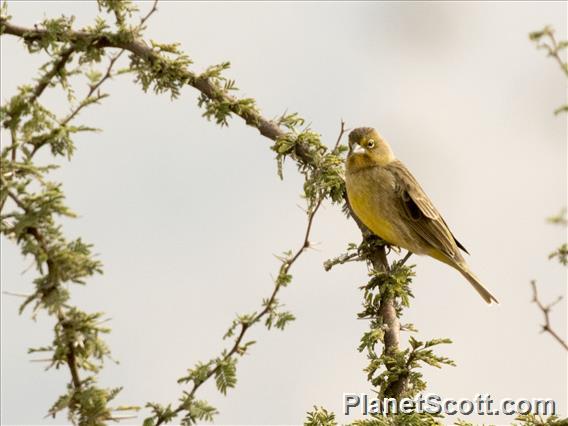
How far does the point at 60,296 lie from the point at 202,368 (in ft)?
2.06

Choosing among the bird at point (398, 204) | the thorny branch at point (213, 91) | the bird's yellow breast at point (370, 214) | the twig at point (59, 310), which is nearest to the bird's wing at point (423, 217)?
the bird at point (398, 204)

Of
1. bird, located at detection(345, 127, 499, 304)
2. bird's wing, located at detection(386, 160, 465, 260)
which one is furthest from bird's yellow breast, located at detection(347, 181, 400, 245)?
bird's wing, located at detection(386, 160, 465, 260)

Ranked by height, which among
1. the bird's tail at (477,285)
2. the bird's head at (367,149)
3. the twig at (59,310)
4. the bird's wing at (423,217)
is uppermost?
the bird's head at (367,149)

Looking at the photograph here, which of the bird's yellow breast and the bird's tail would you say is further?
the bird's tail

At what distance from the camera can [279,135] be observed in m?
5.57

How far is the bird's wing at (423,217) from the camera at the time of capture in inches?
268

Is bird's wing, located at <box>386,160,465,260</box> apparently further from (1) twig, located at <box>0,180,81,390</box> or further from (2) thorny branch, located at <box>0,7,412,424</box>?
(1) twig, located at <box>0,180,81,390</box>

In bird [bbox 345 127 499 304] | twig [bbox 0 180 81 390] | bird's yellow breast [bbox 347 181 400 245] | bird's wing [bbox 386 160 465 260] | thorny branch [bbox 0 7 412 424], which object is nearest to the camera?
twig [bbox 0 180 81 390]

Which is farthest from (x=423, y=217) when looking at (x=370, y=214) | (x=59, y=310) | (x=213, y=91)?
(x=59, y=310)

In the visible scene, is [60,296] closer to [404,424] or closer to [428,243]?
[404,424]

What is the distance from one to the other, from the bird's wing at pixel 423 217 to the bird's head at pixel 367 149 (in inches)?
6.7

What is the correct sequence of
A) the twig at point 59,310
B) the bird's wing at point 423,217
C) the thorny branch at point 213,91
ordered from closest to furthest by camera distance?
the twig at point 59,310 → the thorny branch at point 213,91 → the bird's wing at point 423,217

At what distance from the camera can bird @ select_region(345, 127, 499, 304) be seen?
256 inches

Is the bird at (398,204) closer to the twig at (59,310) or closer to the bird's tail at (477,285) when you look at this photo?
the bird's tail at (477,285)
